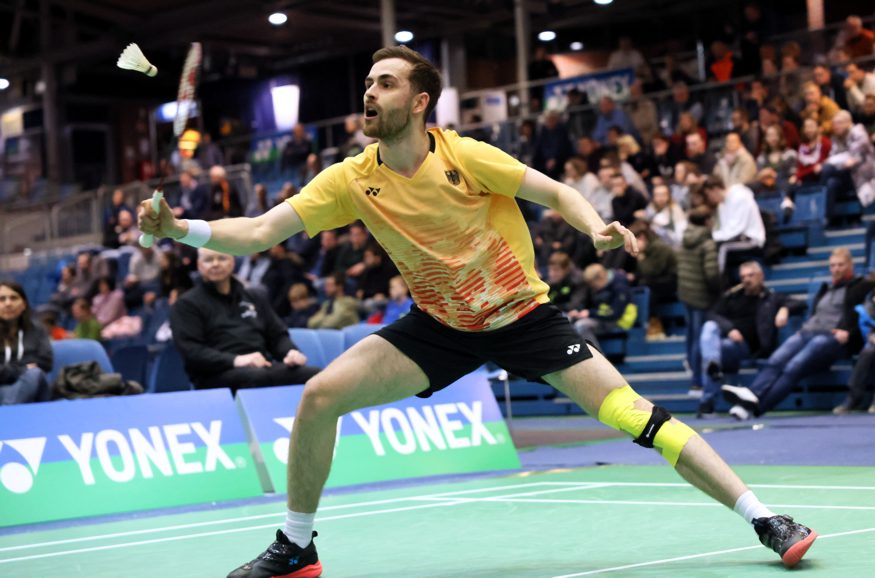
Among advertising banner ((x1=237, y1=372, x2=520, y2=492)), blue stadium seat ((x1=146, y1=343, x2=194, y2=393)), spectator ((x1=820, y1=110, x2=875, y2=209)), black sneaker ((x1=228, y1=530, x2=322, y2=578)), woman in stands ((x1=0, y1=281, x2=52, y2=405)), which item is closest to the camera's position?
black sneaker ((x1=228, y1=530, x2=322, y2=578))

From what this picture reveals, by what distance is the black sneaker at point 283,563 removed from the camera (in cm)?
519

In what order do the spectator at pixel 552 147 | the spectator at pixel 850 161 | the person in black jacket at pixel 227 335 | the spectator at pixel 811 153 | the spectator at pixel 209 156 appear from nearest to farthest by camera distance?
the person in black jacket at pixel 227 335
the spectator at pixel 850 161
the spectator at pixel 811 153
the spectator at pixel 552 147
the spectator at pixel 209 156

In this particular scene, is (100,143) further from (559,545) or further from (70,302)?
(559,545)

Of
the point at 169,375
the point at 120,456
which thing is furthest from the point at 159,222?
the point at 169,375

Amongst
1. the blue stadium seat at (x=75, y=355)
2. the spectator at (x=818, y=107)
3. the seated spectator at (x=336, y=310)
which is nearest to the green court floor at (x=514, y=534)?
the blue stadium seat at (x=75, y=355)

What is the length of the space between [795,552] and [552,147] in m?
15.6

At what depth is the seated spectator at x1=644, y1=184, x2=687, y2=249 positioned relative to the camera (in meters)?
16.4

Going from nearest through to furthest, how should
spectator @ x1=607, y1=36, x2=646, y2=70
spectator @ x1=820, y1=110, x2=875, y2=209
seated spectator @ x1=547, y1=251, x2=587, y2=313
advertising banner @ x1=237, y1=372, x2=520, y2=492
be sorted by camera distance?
1. advertising banner @ x1=237, y1=372, x2=520, y2=492
2. spectator @ x1=820, y1=110, x2=875, y2=209
3. seated spectator @ x1=547, y1=251, x2=587, y2=313
4. spectator @ x1=607, y1=36, x2=646, y2=70

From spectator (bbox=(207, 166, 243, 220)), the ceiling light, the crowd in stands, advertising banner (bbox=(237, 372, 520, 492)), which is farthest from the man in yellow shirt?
the ceiling light

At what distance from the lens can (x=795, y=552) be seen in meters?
4.74

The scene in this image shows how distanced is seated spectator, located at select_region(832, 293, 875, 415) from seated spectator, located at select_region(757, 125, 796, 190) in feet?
12.4

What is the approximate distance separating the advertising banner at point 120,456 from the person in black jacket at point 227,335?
68 cm

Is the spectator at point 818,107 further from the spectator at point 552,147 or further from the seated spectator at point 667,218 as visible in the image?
the spectator at point 552,147

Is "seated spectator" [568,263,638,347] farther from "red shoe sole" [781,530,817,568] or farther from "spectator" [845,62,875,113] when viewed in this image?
"red shoe sole" [781,530,817,568]
